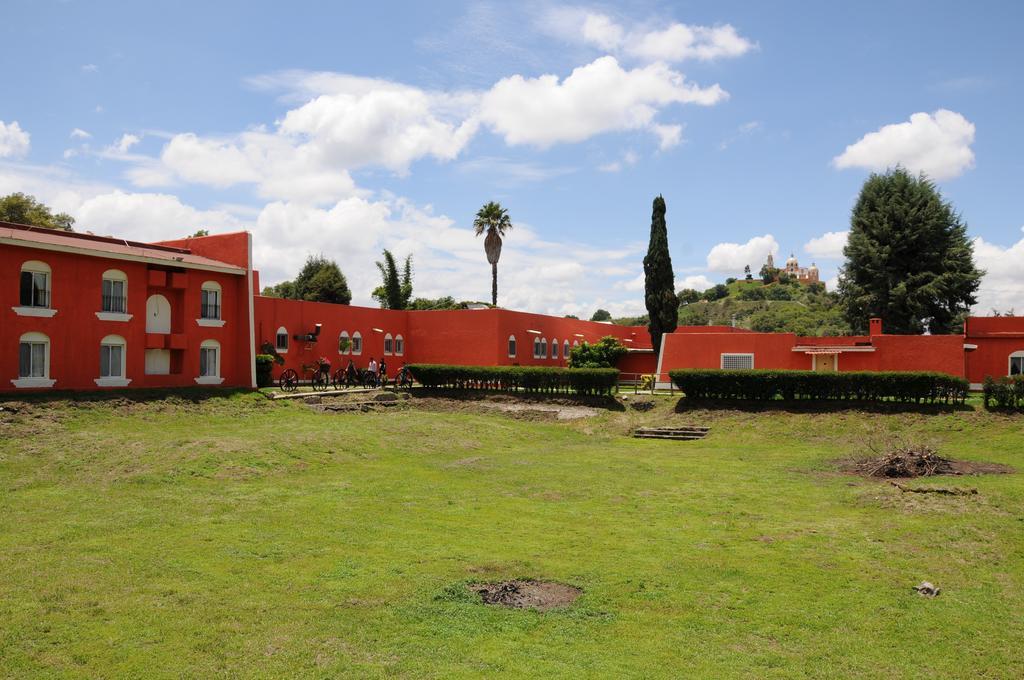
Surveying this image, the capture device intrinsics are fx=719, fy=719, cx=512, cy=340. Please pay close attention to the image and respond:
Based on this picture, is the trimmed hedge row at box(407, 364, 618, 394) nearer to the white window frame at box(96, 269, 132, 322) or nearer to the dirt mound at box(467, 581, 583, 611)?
the white window frame at box(96, 269, 132, 322)

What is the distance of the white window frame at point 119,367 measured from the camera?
23.9m

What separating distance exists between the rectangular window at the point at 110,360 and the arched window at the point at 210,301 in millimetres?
3394

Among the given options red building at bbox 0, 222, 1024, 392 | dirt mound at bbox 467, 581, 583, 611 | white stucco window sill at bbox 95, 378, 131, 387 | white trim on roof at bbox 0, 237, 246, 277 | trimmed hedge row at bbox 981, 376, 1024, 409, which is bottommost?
dirt mound at bbox 467, 581, 583, 611

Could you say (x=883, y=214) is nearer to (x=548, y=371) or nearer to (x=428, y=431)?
(x=548, y=371)

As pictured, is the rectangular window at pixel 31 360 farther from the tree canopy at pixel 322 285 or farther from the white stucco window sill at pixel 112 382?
the tree canopy at pixel 322 285

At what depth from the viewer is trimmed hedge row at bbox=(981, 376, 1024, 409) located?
22.0m

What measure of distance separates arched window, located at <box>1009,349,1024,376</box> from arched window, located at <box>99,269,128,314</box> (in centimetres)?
3473

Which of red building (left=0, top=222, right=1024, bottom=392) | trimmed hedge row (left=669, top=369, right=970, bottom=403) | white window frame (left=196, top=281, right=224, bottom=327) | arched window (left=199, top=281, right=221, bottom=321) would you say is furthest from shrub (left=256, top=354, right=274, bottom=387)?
trimmed hedge row (left=669, top=369, right=970, bottom=403)

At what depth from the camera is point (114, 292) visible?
80.1ft

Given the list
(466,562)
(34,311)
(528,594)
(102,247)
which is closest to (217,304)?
(102,247)

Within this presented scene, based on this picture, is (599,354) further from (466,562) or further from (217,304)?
(466,562)

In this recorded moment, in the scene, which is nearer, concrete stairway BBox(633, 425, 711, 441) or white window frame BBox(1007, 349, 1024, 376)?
concrete stairway BBox(633, 425, 711, 441)

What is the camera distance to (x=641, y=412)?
90.1ft

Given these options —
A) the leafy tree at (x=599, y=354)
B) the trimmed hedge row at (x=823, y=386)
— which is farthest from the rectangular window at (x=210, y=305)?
the leafy tree at (x=599, y=354)
